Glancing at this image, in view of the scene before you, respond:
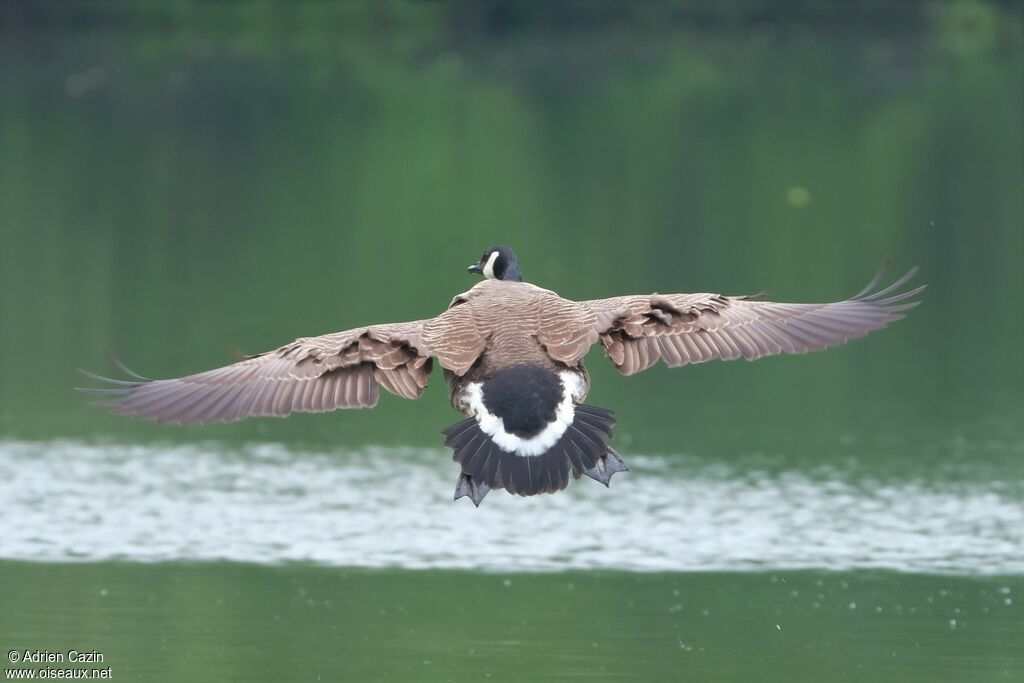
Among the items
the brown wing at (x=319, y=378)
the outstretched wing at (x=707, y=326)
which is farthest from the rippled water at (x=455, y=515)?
the brown wing at (x=319, y=378)

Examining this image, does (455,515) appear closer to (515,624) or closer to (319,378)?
(515,624)

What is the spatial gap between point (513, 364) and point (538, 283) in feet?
47.8

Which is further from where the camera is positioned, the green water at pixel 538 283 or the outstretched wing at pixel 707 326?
the green water at pixel 538 283

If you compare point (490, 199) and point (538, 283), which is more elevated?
point (490, 199)

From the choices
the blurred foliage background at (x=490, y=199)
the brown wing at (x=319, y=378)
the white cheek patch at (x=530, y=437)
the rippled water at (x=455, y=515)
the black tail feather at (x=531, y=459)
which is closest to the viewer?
the black tail feather at (x=531, y=459)

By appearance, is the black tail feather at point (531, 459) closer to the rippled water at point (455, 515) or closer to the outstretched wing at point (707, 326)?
the outstretched wing at point (707, 326)

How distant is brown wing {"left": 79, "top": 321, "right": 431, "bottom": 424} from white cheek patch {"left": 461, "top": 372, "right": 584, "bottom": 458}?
276 mm

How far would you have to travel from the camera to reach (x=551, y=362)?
8.59 m

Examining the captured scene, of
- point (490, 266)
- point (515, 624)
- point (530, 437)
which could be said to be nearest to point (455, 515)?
point (515, 624)

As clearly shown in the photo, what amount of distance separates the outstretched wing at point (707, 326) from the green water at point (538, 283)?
264 centimetres

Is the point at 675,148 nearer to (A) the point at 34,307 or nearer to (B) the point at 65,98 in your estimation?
(B) the point at 65,98

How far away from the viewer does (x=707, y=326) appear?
29.8ft

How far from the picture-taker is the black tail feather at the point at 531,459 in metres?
8.10

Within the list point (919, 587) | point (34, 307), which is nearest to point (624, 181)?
point (34, 307)
